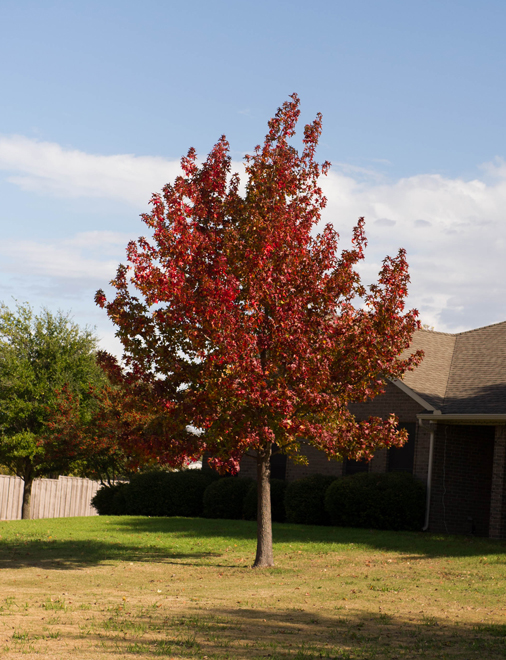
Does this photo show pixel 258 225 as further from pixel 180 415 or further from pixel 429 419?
pixel 429 419

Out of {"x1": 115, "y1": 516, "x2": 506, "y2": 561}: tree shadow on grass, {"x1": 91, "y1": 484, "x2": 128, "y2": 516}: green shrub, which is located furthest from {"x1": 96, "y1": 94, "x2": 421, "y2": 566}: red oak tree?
{"x1": 91, "y1": 484, "x2": 128, "y2": 516}: green shrub

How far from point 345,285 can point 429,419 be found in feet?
25.8

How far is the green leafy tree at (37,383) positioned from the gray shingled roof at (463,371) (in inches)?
506

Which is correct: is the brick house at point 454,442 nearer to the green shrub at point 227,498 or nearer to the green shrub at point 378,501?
the green shrub at point 378,501

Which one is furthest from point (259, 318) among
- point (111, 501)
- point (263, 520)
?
point (111, 501)

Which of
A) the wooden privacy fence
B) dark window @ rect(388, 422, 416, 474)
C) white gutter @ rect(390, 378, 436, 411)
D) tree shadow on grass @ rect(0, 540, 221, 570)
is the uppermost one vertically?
white gutter @ rect(390, 378, 436, 411)

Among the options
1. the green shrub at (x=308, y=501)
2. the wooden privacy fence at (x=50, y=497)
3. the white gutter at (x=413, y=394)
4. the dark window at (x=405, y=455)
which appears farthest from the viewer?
the wooden privacy fence at (x=50, y=497)

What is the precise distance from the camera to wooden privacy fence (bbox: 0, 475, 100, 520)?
2912cm

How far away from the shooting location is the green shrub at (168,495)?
83.9ft

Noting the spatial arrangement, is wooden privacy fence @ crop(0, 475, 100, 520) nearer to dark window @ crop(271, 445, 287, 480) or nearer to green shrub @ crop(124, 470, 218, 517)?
green shrub @ crop(124, 470, 218, 517)

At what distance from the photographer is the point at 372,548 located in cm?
1706

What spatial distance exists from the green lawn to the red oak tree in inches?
81.3

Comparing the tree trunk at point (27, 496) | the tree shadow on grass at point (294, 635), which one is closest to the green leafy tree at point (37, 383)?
the tree trunk at point (27, 496)

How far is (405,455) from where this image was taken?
22.3 meters
